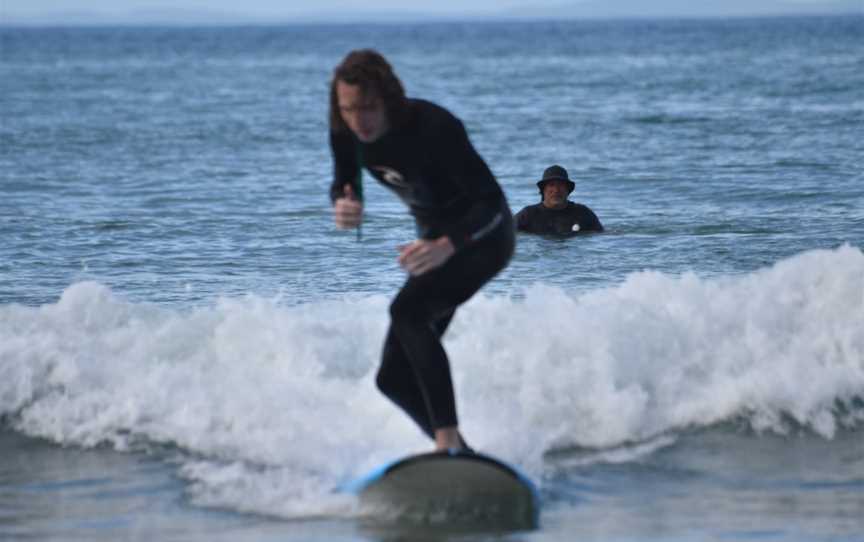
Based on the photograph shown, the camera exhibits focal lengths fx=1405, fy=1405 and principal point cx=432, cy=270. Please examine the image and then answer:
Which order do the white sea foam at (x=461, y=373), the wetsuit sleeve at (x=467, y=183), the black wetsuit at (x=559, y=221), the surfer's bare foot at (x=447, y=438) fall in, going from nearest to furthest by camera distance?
the wetsuit sleeve at (x=467, y=183) < the surfer's bare foot at (x=447, y=438) < the white sea foam at (x=461, y=373) < the black wetsuit at (x=559, y=221)

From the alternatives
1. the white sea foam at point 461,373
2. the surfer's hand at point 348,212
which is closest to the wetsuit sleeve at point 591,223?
the white sea foam at point 461,373

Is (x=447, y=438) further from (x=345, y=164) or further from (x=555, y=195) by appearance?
(x=555, y=195)

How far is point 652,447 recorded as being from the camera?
673 cm

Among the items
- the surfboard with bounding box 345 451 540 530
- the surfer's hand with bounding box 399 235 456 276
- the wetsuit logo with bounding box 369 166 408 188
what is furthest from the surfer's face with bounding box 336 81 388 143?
the surfboard with bounding box 345 451 540 530

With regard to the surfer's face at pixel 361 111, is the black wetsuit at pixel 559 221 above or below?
below

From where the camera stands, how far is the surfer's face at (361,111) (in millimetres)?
4957

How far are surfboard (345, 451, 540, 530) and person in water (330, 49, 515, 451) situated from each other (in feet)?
0.49

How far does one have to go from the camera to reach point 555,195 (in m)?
14.2

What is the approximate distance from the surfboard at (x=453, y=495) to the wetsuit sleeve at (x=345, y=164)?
3.52 feet

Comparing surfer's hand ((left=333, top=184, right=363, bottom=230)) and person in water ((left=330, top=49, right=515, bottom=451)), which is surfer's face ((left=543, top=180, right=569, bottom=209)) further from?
surfer's hand ((left=333, top=184, right=363, bottom=230))

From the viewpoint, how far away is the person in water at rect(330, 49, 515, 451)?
500 centimetres

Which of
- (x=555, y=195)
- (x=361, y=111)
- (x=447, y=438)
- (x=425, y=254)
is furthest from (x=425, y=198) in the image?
(x=555, y=195)

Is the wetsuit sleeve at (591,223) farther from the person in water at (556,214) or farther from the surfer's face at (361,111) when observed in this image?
the surfer's face at (361,111)

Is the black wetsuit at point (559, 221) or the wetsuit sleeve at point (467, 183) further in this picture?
the black wetsuit at point (559, 221)
